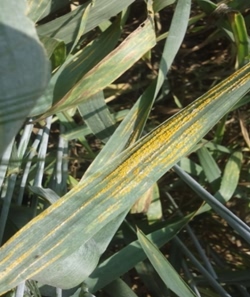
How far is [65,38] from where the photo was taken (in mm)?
1028

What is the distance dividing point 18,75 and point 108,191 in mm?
227

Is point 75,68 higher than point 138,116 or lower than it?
higher

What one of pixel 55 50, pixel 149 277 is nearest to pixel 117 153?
pixel 55 50

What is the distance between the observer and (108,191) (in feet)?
2.68

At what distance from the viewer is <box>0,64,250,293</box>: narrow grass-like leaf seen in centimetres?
79

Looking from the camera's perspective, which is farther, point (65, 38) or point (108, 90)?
point (108, 90)

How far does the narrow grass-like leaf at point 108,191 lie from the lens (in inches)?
31.2

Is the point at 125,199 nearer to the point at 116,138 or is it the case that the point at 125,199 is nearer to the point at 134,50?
the point at 116,138

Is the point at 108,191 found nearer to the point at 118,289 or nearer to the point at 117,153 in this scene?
the point at 117,153

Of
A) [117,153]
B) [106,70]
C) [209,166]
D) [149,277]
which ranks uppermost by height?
[106,70]

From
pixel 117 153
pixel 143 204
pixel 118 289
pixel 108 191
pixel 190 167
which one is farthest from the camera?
pixel 190 167

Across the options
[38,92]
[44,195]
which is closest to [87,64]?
[44,195]

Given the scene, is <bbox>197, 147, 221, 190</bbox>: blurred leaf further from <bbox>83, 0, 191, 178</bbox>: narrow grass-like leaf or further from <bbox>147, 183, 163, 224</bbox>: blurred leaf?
<bbox>83, 0, 191, 178</bbox>: narrow grass-like leaf

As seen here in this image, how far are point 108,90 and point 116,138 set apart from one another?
46 cm
